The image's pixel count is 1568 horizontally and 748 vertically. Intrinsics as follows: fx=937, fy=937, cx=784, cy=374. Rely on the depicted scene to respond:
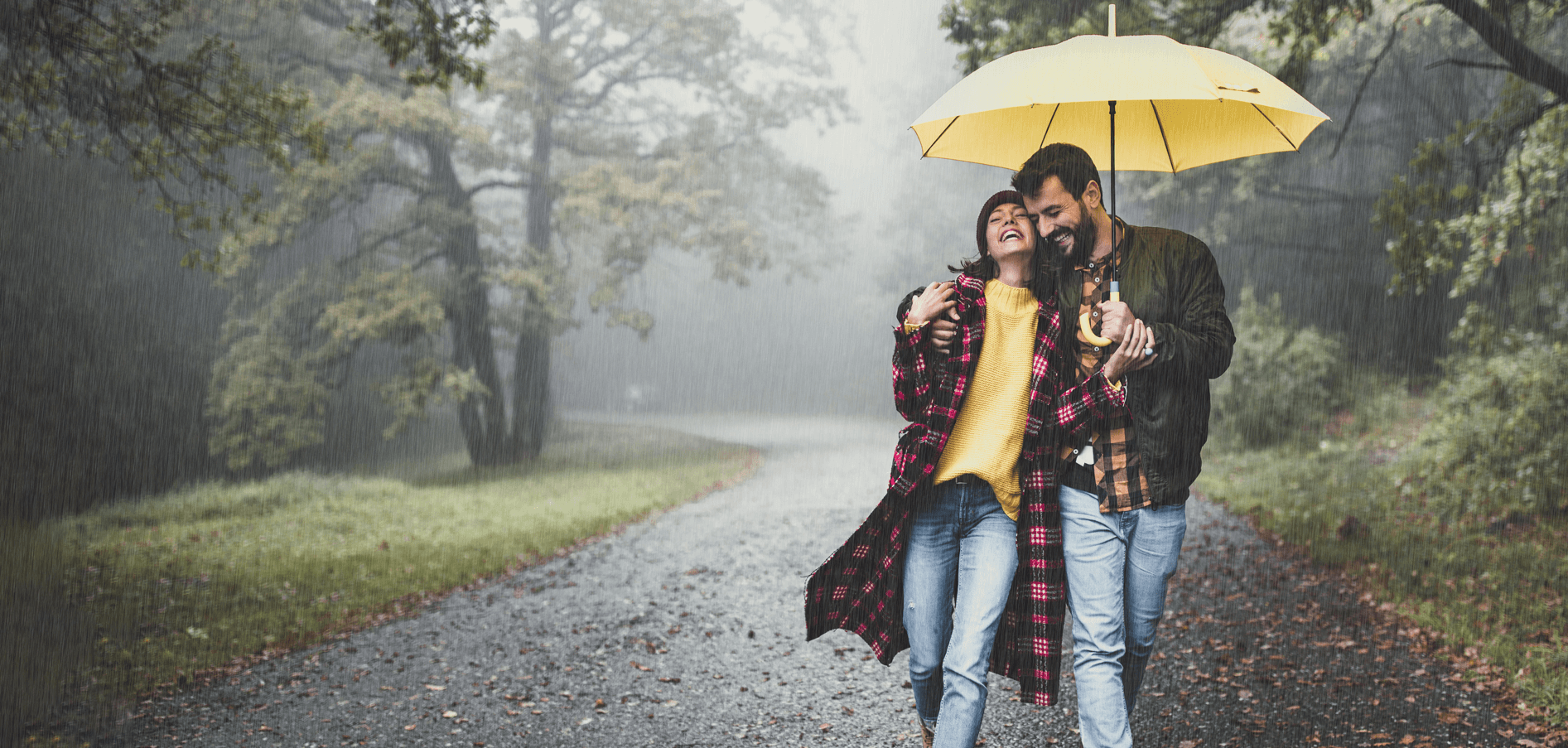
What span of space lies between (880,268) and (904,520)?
Result: 31015 millimetres

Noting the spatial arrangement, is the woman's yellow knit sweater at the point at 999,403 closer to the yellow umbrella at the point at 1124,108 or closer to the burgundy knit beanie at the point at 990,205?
the burgundy knit beanie at the point at 990,205

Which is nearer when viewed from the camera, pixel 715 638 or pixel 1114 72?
pixel 1114 72

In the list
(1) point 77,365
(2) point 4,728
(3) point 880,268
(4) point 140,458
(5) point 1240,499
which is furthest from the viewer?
(3) point 880,268

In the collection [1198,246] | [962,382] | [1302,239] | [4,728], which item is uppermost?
[1302,239]

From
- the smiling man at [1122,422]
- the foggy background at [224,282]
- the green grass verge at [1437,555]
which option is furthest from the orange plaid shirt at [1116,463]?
the foggy background at [224,282]

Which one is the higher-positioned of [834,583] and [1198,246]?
[1198,246]

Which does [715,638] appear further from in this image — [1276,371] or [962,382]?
[1276,371]

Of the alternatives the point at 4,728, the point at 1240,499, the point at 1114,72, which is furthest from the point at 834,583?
the point at 1240,499

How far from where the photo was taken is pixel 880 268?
33.3m

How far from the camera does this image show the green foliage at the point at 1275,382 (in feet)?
44.7

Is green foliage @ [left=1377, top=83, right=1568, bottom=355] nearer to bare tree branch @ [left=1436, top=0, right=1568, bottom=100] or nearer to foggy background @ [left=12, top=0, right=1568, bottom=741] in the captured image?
foggy background @ [left=12, top=0, right=1568, bottom=741]

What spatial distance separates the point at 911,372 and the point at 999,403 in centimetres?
26

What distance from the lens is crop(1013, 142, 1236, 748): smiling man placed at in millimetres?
2498

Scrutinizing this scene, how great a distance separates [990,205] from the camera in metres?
2.68
